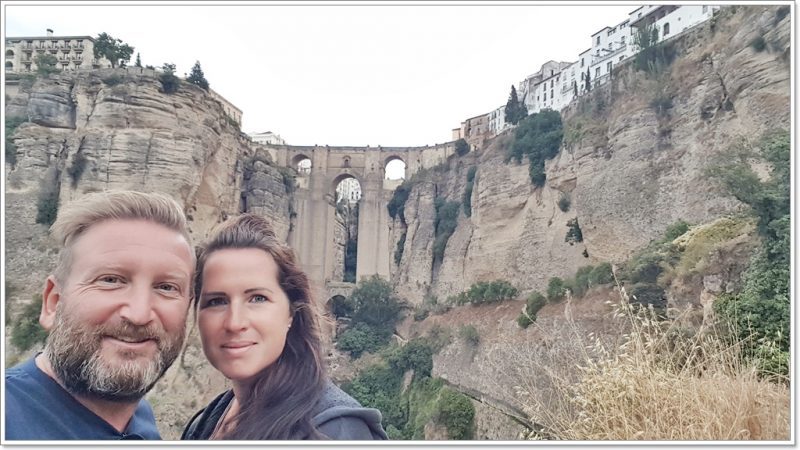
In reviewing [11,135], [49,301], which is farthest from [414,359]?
[49,301]

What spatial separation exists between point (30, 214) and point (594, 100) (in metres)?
17.0

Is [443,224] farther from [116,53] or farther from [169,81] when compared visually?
[116,53]

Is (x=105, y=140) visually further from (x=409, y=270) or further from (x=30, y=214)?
(x=409, y=270)

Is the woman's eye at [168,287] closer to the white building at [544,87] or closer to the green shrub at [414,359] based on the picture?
the green shrub at [414,359]

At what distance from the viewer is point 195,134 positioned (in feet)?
51.3

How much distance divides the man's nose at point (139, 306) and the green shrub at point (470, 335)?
599 inches

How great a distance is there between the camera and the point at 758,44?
11.1 metres

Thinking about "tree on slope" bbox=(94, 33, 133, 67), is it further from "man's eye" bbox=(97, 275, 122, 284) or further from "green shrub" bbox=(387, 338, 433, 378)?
"man's eye" bbox=(97, 275, 122, 284)

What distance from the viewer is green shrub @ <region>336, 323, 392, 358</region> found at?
15.6m

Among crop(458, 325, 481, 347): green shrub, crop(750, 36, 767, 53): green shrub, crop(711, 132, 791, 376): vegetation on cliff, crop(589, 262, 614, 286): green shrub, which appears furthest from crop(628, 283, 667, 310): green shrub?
crop(458, 325, 481, 347): green shrub

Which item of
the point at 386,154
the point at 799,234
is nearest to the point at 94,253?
the point at 799,234

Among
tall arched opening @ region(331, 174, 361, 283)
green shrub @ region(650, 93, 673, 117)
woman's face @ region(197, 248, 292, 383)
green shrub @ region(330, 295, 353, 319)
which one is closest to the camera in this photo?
woman's face @ region(197, 248, 292, 383)

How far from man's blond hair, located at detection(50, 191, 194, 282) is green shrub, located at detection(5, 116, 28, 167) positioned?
11.1m

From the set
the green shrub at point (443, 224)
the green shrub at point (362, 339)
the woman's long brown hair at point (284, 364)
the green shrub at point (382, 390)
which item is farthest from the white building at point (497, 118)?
the woman's long brown hair at point (284, 364)
